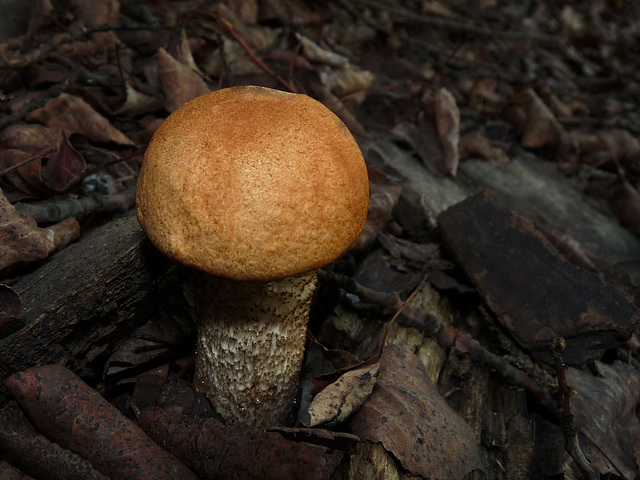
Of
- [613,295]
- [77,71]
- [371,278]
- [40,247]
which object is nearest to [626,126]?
[613,295]

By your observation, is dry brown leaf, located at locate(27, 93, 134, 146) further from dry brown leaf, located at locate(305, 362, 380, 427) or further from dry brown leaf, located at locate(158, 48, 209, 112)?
dry brown leaf, located at locate(305, 362, 380, 427)

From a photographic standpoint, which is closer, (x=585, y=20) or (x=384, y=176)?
(x=384, y=176)

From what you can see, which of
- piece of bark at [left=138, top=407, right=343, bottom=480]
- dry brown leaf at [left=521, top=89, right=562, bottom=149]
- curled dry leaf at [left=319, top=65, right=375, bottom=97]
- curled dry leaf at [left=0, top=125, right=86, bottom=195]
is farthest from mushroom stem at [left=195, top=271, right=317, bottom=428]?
dry brown leaf at [left=521, top=89, right=562, bottom=149]

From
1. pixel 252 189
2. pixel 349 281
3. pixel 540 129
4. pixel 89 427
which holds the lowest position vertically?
pixel 540 129

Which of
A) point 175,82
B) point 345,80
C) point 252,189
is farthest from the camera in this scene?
point 345,80

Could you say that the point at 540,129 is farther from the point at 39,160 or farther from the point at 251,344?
the point at 39,160

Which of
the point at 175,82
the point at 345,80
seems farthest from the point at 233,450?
the point at 345,80

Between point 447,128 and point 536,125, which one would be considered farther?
point 536,125

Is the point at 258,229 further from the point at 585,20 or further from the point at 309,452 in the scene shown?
the point at 585,20
